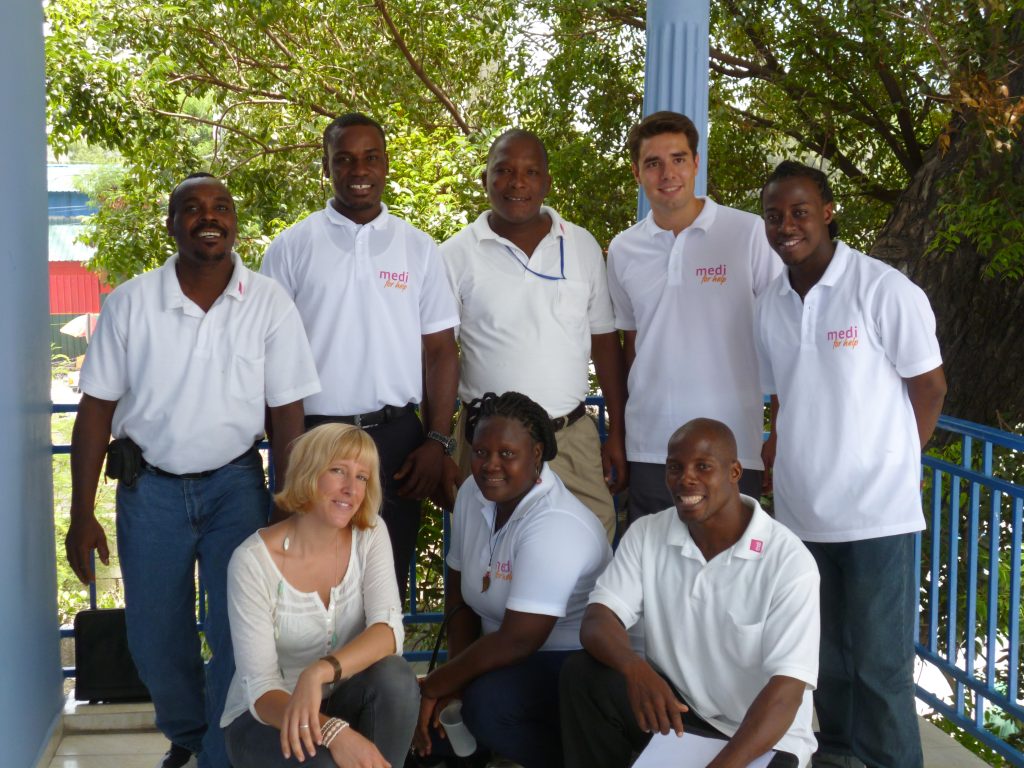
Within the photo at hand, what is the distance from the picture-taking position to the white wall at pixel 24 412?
10.9 feet

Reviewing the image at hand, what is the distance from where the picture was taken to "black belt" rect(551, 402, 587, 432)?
12.2 ft

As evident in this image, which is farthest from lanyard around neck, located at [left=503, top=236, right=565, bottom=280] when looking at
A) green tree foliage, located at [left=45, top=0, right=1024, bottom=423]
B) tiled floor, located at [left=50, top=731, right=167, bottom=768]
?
green tree foliage, located at [left=45, top=0, right=1024, bottom=423]

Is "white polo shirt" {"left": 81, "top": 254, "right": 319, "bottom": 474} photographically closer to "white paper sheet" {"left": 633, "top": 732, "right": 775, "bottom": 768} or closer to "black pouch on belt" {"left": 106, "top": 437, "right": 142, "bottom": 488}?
"black pouch on belt" {"left": 106, "top": 437, "right": 142, "bottom": 488}

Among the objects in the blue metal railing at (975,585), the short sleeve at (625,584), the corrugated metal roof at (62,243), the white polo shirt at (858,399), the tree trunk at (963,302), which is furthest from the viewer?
the corrugated metal roof at (62,243)

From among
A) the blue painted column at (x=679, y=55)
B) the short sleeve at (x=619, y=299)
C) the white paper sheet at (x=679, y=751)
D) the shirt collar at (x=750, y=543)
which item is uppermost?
the blue painted column at (x=679, y=55)

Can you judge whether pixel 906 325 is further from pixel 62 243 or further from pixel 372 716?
pixel 62 243

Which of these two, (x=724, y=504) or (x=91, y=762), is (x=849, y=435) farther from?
(x=91, y=762)

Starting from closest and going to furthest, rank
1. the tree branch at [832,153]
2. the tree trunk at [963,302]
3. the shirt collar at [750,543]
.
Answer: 1. the shirt collar at [750,543]
2. the tree trunk at [963,302]
3. the tree branch at [832,153]

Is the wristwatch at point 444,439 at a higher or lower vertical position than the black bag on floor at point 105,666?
higher

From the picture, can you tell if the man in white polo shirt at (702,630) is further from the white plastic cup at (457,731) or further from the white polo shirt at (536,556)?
the white plastic cup at (457,731)

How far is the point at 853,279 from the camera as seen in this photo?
3.16 m

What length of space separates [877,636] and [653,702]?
75 cm

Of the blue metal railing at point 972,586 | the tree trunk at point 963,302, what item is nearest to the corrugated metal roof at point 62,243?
the tree trunk at point 963,302

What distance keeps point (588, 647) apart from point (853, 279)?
47.8 inches
